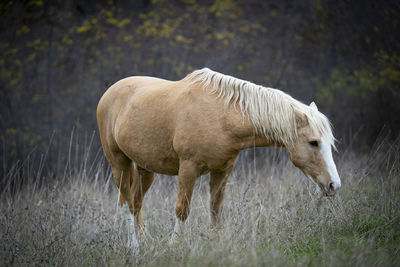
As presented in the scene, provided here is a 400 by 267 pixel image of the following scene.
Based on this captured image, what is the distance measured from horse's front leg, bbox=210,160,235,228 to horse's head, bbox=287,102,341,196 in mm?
676

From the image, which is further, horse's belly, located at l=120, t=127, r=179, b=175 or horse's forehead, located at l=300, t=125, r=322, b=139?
horse's belly, located at l=120, t=127, r=179, b=175

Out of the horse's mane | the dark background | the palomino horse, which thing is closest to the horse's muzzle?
the palomino horse

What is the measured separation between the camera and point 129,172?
4004 mm

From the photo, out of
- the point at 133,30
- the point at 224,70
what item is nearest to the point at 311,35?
the point at 224,70

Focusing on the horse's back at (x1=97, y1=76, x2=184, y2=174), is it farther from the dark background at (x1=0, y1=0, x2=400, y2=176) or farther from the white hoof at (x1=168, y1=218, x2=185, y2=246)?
the dark background at (x1=0, y1=0, x2=400, y2=176)

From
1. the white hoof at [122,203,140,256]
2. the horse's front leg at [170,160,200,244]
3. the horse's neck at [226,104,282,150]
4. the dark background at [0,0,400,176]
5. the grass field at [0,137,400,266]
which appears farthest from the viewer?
the dark background at [0,0,400,176]

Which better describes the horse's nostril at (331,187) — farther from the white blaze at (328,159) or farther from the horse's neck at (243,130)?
the horse's neck at (243,130)

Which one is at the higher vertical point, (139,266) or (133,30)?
(133,30)

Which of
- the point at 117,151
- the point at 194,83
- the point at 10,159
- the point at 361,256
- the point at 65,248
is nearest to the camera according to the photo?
the point at 361,256

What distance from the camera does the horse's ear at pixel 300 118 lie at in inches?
112

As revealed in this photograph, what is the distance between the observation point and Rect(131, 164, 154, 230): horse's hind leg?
154 inches

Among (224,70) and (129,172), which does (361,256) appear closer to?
(129,172)

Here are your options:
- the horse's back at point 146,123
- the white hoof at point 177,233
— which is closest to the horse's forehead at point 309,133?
the horse's back at point 146,123

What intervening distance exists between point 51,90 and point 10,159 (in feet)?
5.78
